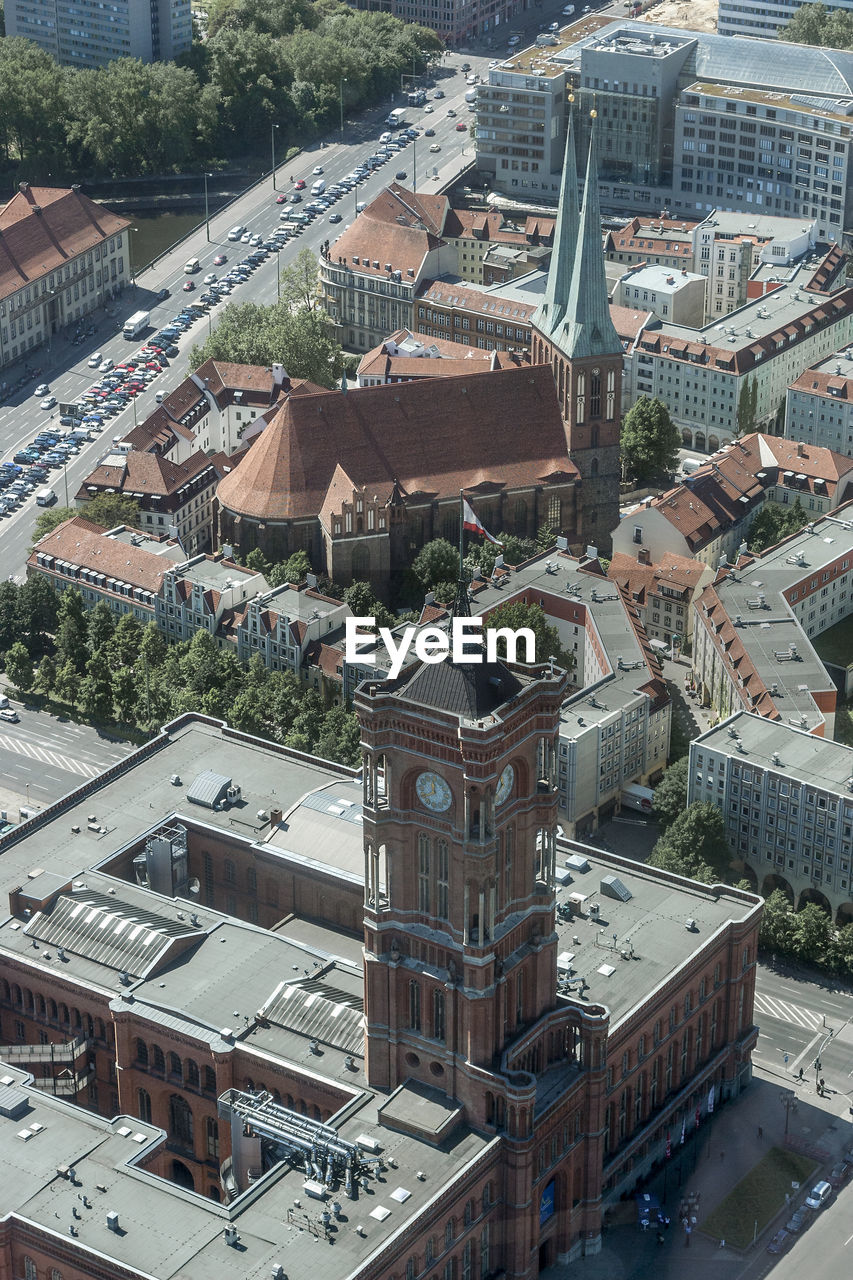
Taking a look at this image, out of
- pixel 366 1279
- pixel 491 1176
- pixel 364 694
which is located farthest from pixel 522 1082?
pixel 364 694

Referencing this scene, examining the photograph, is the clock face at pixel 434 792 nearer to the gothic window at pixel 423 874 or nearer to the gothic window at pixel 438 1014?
the gothic window at pixel 423 874

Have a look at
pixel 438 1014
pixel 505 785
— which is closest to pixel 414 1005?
pixel 438 1014

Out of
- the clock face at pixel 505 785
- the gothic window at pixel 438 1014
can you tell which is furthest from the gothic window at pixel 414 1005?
the clock face at pixel 505 785

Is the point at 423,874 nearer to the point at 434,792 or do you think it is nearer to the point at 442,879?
the point at 442,879

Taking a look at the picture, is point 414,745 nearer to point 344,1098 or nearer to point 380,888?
point 380,888

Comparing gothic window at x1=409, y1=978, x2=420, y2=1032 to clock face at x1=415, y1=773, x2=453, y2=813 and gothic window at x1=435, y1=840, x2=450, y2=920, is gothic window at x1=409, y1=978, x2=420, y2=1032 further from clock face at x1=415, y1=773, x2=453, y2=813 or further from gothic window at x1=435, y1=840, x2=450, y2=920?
clock face at x1=415, y1=773, x2=453, y2=813
